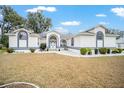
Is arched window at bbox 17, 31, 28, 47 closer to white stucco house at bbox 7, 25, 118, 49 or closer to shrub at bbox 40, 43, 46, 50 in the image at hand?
white stucco house at bbox 7, 25, 118, 49

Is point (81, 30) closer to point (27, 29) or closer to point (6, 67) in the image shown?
point (27, 29)

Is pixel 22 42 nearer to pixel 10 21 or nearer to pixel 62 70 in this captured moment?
pixel 10 21

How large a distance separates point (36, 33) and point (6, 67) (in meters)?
0.71

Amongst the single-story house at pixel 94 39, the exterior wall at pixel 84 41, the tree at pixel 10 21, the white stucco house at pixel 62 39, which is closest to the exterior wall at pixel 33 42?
the white stucco house at pixel 62 39

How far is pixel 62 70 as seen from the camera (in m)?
3.97

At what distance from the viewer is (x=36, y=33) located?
4.08 meters

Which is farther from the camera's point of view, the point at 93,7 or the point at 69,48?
the point at 69,48

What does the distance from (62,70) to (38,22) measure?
0.85 meters

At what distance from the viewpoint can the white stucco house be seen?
13.3ft

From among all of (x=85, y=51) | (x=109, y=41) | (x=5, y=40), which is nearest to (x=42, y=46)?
(x=5, y=40)

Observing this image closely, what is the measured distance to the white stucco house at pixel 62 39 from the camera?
4059mm
